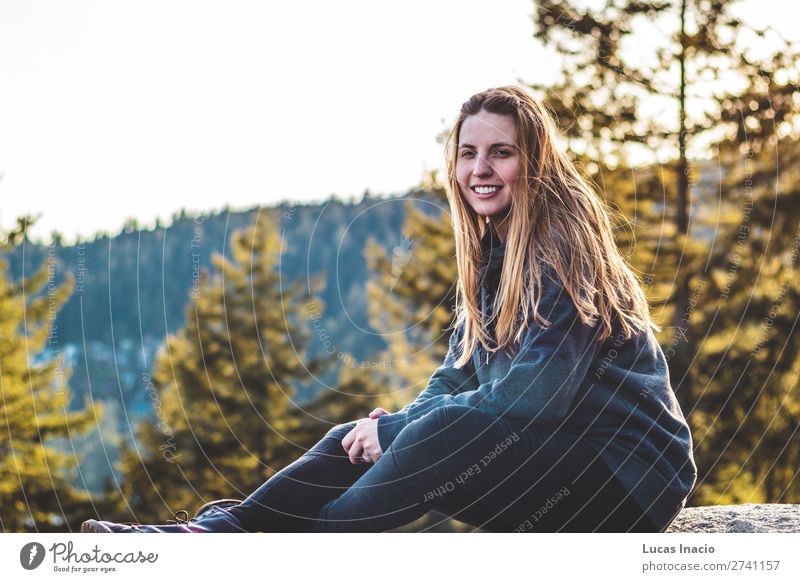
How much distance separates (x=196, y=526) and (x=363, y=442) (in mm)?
520

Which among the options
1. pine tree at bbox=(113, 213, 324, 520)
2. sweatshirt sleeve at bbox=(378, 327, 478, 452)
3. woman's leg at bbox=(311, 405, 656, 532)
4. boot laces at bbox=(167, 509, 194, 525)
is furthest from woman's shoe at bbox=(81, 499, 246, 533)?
pine tree at bbox=(113, 213, 324, 520)

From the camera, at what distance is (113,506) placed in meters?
15.8

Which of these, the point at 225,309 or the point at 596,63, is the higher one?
the point at 596,63

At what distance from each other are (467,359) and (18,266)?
16.3 meters

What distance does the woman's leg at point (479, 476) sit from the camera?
2.36m

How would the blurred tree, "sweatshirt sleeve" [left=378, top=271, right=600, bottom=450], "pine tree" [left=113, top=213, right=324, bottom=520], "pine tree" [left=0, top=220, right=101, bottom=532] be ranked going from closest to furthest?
"sweatshirt sleeve" [left=378, top=271, right=600, bottom=450]
the blurred tree
"pine tree" [left=0, top=220, right=101, bottom=532]
"pine tree" [left=113, top=213, right=324, bottom=520]

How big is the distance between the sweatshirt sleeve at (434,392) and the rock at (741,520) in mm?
843

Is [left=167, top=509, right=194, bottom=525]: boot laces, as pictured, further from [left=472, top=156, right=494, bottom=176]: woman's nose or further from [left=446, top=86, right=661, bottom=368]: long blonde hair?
[left=472, top=156, right=494, bottom=176]: woman's nose

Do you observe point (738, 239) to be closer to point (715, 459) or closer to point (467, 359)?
point (715, 459)

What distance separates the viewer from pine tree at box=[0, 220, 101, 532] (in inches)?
454
